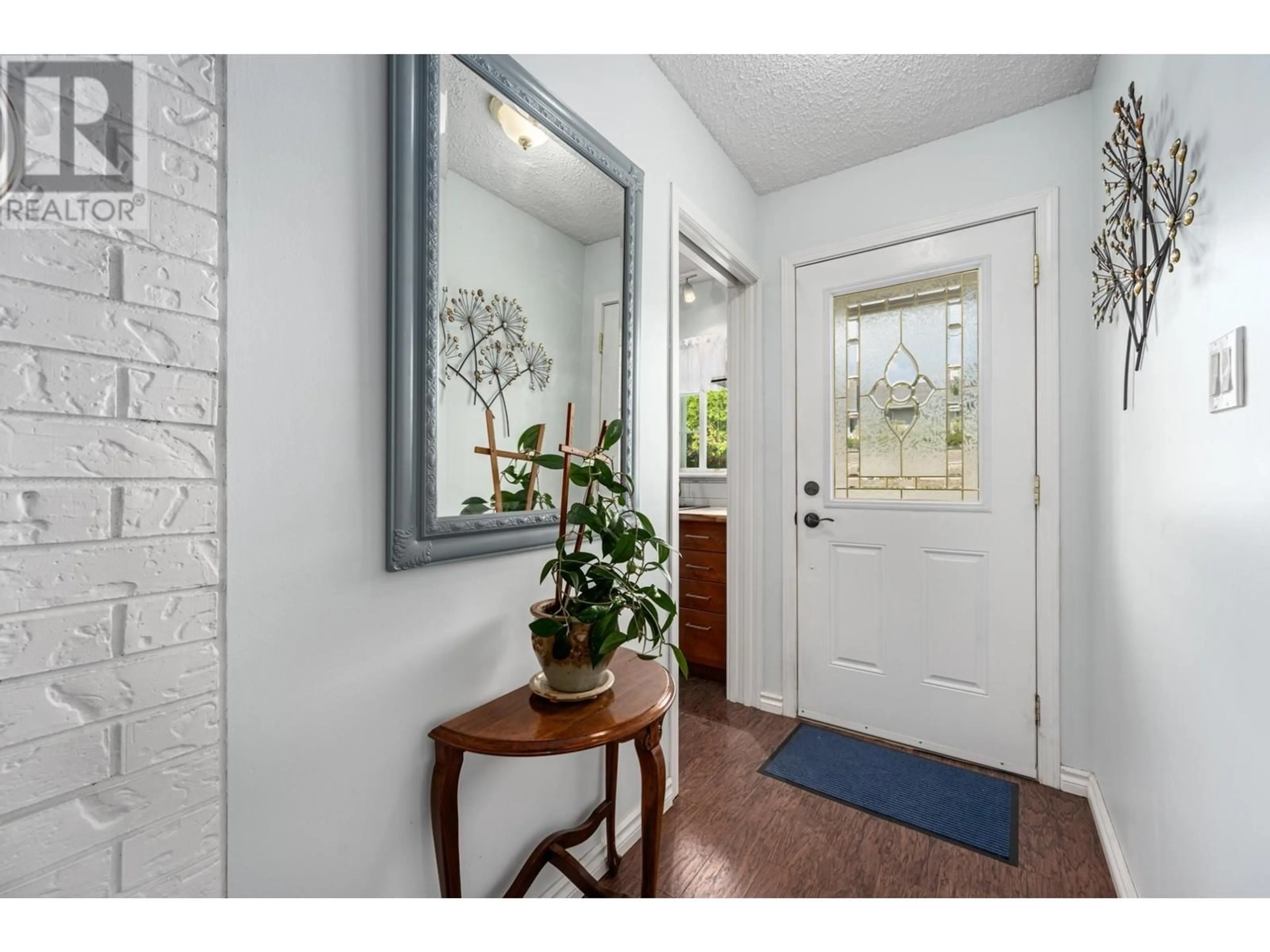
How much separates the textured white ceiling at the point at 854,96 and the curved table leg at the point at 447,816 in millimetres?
2069

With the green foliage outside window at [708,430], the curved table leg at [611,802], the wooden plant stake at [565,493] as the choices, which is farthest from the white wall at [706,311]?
the curved table leg at [611,802]

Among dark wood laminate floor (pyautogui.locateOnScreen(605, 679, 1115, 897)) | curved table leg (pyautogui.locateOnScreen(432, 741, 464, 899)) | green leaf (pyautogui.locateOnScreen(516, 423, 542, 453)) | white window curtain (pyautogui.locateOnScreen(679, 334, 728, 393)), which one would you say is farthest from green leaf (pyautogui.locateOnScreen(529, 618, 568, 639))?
white window curtain (pyautogui.locateOnScreen(679, 334, 728, 393))

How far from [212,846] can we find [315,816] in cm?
14

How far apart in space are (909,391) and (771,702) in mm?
1498

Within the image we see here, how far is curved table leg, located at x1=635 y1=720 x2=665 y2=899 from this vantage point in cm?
117

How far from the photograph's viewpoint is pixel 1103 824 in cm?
165

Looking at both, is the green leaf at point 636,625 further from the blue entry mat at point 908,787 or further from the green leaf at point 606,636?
the blue entry mat at point 908,787

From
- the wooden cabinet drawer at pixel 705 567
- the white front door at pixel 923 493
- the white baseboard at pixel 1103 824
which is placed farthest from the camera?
the wooden cabinet drawer at pixel 705 567

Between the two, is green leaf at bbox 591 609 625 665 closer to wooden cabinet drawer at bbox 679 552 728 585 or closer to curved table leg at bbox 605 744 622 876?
curved table leg at bbox 605 744 622 876

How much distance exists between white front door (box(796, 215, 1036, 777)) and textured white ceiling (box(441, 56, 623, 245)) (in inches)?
49.3

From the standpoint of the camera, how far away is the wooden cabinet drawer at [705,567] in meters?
2.80
